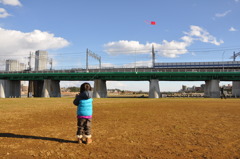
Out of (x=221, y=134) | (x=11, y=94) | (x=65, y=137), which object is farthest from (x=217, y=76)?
(x=11, y=94)

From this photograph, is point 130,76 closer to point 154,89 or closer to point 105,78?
point 105,78

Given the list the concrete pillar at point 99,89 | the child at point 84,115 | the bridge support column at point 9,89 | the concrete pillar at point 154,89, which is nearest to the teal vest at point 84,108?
the child at point 84,115

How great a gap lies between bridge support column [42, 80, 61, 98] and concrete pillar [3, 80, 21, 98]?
16476 mm

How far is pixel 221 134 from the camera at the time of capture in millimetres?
7512

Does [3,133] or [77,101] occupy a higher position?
[77,101]

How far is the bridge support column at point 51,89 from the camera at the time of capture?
210ft

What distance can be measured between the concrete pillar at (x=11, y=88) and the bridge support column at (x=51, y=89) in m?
16.5

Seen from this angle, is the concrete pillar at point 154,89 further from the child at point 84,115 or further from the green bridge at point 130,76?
the child at point 84,115

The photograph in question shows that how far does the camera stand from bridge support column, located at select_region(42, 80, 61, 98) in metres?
63.9

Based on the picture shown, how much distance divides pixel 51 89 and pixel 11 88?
19.9 meters

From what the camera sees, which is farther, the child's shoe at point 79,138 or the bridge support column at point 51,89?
the bridge support column at point 51,89

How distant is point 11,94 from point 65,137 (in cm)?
7625

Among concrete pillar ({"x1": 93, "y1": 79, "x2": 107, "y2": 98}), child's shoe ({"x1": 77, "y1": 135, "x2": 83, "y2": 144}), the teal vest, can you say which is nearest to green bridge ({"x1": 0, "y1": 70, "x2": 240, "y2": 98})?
concrete pillar ({"x1": 93, "y1": 79, "x2": 107, "y2": 98})

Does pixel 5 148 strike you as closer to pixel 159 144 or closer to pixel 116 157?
pixel 116 157
